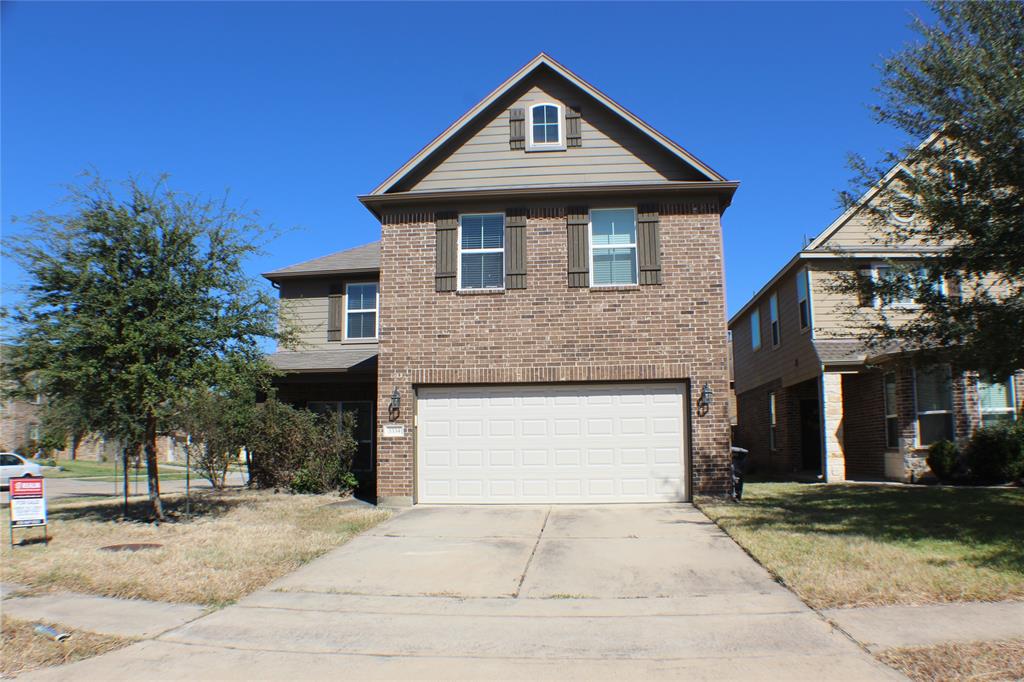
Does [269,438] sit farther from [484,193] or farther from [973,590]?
[973,590]

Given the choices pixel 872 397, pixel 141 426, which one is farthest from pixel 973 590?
pixel 872 397

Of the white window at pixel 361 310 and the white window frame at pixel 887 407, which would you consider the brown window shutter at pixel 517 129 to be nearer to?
the white window at pixel 361 310

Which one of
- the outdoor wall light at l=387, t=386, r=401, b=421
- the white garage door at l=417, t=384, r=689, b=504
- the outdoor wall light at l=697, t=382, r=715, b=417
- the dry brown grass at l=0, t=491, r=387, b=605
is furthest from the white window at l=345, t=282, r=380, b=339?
the outdoor wall light at l=697, t=382, r=715, b=417

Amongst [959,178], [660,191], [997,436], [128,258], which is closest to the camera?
[959,178]

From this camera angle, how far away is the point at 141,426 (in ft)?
40.4

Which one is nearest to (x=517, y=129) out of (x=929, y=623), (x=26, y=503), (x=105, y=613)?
(x=26, y=503)

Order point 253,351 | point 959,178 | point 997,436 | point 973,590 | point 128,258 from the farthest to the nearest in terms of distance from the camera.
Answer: point 997,436 < point 253,351 < point 128,258 < point 959,178 < point 973,590

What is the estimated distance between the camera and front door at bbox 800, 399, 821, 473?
76.9ft

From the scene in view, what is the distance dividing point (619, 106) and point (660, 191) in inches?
77.3

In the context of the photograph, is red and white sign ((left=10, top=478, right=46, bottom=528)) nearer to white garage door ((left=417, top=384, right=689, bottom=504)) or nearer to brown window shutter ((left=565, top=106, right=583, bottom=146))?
white garage door ((left=417, top=384, right=689, bottom=504))

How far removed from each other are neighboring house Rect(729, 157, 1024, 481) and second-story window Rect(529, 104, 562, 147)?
18.9ft

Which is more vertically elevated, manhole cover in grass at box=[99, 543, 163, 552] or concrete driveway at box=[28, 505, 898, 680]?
manhole cover in grass at box=[99, 543, 163, 552]

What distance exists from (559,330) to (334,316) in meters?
8.07

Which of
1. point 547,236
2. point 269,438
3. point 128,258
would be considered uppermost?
point 547,236
